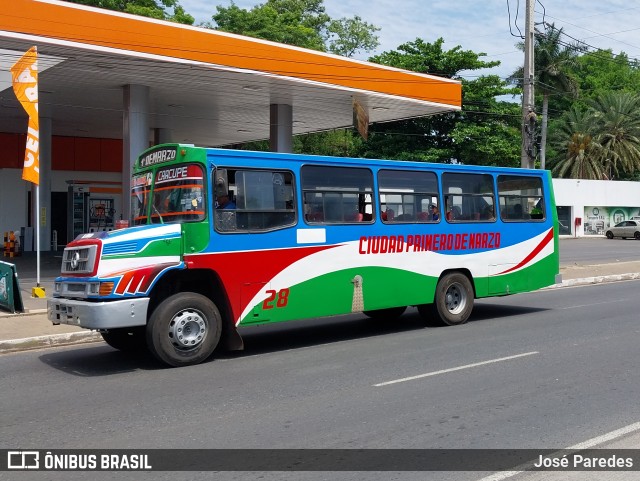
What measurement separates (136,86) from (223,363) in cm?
1365

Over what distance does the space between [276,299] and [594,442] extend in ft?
17.7

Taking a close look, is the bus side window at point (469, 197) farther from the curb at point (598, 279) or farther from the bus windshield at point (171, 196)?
the curb at point (598, 279)

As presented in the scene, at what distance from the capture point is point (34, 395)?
317 inches

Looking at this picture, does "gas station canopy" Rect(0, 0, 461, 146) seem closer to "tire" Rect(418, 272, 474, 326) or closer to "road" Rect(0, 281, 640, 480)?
"road" Rect(0, 281, 640, 480)

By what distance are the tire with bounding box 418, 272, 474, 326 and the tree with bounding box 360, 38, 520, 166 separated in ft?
101

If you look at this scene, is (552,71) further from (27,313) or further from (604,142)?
(27,313)

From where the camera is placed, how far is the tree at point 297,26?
45.6m

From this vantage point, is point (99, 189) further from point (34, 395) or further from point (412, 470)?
point (412, 470)

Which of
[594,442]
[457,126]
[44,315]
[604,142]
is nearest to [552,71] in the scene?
[604,142]

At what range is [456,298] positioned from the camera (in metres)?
13.1

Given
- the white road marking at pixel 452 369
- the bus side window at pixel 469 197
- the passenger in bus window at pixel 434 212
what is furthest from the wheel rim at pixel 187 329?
the bus side window at pixel 469 197

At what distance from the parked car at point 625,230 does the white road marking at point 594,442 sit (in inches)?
1859

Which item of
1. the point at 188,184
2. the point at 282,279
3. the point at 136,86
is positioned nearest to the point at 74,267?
the point at 188,184

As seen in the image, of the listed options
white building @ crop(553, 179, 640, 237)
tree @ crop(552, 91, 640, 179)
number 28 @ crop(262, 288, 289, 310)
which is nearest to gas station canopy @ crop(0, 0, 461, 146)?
number 28 @ crop(262, 288, 289, 310)
